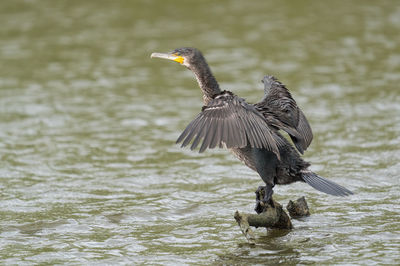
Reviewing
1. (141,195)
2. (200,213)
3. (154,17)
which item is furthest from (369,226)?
(154,17)

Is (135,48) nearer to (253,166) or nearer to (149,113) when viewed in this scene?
(149,113)

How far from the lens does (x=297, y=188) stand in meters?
8.98

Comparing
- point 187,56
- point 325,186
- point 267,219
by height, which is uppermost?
point 187,56

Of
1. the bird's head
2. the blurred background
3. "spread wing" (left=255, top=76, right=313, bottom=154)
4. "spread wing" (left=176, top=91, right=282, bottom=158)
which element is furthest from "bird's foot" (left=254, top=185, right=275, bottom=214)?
the bird's head

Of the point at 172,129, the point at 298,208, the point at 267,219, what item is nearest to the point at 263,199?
the point at 267,219

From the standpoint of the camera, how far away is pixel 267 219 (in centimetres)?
700

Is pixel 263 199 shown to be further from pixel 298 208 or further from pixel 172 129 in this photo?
pixel 172 129

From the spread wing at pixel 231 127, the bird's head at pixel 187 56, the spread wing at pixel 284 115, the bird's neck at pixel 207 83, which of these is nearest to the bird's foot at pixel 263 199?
the spread wing at pixel 231 127

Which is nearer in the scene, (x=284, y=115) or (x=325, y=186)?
(x=325, y=186)

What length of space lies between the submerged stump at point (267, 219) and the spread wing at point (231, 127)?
1.92 feet

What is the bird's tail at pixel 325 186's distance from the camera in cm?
691

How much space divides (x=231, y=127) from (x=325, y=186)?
1094mm

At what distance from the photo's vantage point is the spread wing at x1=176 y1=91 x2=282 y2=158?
22.3ft

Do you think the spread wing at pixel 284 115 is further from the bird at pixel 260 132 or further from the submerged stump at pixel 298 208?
the submerged stump at pixel 298 208
